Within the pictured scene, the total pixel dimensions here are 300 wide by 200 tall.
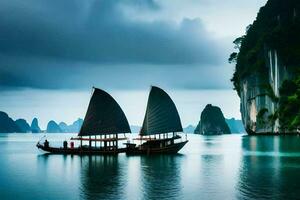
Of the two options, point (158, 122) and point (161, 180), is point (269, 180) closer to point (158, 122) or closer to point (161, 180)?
point (161, 180)

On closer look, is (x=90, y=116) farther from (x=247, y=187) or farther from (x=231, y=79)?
(x=231, y=79)

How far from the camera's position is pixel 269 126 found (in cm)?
12975

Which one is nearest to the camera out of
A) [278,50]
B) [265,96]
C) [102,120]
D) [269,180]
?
[269,180]

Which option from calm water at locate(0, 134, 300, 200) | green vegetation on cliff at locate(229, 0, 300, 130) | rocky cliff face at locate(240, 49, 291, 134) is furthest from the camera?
rocky cliff face at locate(240, 49, 291, 134)

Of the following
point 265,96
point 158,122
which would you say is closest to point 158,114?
point 158,122

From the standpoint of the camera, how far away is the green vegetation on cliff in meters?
106

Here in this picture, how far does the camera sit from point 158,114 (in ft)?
203

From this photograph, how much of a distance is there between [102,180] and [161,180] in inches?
183

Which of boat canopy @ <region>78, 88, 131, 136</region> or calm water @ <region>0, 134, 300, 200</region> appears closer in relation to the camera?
calm water @ <region>0, 134, 300, 200</region>

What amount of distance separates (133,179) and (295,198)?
14.3m

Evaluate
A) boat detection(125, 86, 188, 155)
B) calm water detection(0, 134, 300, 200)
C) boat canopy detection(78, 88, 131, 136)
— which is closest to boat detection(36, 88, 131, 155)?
boat canopy detection(78, 88, 131, 136)

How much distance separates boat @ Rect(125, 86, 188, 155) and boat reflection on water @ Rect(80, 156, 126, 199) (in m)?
9.57

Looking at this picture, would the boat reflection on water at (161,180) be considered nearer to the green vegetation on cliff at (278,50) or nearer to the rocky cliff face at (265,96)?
the green vegetation on cliff at (278,50)

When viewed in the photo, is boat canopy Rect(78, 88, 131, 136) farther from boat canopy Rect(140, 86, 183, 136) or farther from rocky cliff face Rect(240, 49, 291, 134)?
rocky cliff face Rect(240, 49, 291, 134)
